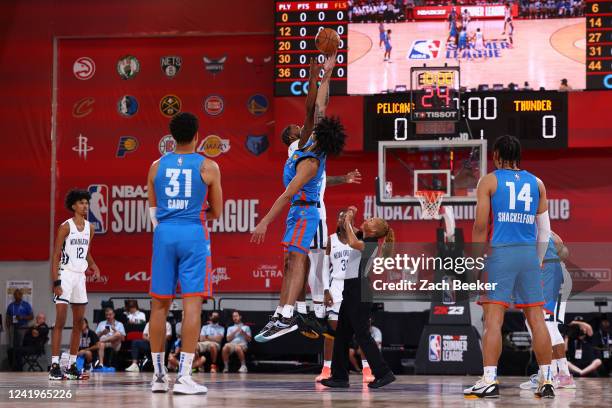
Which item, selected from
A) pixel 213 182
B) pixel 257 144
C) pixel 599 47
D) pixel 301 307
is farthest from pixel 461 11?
pixel 213 182

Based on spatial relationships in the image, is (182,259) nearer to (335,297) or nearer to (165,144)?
(335,297)

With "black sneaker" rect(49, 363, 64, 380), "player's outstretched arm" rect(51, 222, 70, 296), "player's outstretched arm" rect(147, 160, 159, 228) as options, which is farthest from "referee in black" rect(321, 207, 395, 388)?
"player's outstretched arm" rect(51, 222, 70, 296)

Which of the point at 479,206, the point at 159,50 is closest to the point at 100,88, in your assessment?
the point at 159,50

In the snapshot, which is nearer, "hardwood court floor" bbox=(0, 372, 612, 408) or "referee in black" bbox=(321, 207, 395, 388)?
"hardwood court floor" bbox=(0, 372, 612, 408)

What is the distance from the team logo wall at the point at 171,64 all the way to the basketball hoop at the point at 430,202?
6.14m

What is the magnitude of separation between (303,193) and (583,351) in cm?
800

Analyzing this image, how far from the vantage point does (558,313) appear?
10422 millimetres

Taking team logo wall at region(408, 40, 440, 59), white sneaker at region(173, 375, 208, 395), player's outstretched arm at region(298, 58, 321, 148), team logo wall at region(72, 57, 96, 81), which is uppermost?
team logo wall at region(72, 57, 96, 81)

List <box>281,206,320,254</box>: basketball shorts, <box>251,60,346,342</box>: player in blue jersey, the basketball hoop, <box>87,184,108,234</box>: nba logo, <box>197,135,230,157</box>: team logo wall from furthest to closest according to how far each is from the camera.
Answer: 1. <box>87,184,108,234</box>: nba logo
2. <box>197,135,230,157</box>: team logo wall
3. the basketball hoop
4. <box>281,206,320,254</box>: basketball shorts
5. <box>251,60,346,342</box>: player in blue jersey

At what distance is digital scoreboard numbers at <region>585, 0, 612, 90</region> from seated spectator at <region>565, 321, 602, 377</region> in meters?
3.91

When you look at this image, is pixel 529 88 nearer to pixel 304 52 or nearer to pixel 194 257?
pixel 304 52

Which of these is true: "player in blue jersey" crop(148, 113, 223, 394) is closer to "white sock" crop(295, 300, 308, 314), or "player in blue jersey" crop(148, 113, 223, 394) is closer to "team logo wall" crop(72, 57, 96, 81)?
"white sock" crop(295, 300, 308, 314)

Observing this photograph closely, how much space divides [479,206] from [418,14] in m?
9.05

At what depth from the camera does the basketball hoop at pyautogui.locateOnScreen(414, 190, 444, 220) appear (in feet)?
48.0
